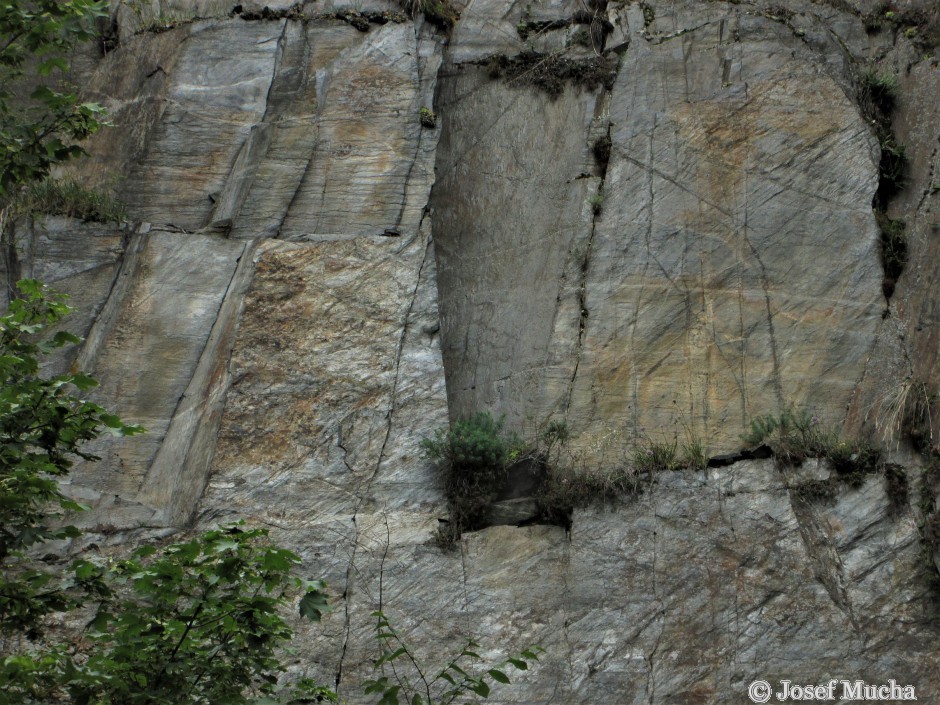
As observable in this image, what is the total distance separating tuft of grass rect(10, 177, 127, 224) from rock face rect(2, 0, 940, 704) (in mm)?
151

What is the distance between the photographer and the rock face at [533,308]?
987 cm

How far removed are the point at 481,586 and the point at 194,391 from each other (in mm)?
3444

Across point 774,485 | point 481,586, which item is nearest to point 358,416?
point 481,586

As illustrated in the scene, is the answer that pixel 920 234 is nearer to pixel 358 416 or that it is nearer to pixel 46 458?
pixel 358 416

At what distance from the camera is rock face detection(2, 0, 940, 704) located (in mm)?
9867

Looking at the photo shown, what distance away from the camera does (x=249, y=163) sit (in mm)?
12508

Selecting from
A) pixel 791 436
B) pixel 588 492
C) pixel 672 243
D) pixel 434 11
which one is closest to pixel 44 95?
pixel 588 492

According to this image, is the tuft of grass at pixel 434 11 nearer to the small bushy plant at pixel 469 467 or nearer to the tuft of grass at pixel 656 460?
the small bushy plant at pixel 469 467

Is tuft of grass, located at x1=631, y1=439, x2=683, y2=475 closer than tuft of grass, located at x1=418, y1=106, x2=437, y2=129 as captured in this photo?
Yes

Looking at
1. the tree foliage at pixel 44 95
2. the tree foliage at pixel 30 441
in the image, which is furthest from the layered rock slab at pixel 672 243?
the tree foliage at pixel 30 441

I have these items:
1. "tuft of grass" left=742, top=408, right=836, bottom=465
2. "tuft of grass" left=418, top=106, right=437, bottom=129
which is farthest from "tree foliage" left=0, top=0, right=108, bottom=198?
"tuft of grass" left=742, top=408, right=836, bottom=465

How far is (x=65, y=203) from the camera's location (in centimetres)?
1230

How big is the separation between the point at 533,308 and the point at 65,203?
501 centimetres

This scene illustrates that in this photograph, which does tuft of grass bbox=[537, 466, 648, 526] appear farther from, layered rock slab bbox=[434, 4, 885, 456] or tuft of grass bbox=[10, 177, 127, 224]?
tuft of grass bbox=[10, 177, 127, 224]
